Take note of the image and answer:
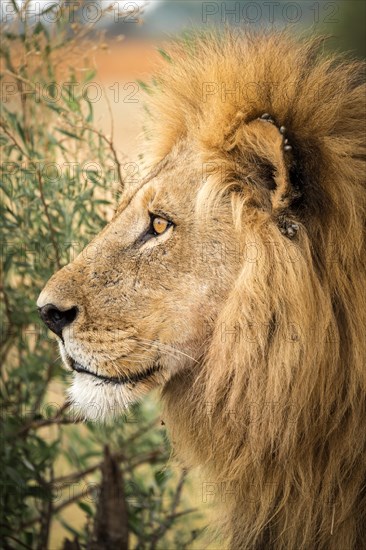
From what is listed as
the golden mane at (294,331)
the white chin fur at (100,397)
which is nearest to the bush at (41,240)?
the white chin fur at (100,397)

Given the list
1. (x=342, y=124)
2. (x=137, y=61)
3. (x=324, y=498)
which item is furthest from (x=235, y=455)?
(x=137, y=61)

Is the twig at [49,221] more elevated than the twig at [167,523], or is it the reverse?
the twig at [49,221]

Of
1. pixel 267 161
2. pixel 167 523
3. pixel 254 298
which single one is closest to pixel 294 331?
pixel 254 298

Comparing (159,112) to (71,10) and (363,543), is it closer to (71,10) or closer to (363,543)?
(71,10)

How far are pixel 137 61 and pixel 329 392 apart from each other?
1589 centimetres

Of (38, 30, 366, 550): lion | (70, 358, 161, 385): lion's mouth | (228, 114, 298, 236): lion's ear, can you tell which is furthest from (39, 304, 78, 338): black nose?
(228, 114, 298, 236): lion's ear

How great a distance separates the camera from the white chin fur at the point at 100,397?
2553 mm

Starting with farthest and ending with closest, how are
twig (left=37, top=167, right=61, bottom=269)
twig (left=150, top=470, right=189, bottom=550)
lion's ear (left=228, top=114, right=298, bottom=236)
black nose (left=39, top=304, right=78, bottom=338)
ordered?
twig (left=150, top=470, right=189, bottom=550) → twig (left=37, top=167, right=61, bottom=269) → black nose (left=39, top=304, right=78, bottom=338) → lion's ear (left=228, top=114, right=298, bottom=236)

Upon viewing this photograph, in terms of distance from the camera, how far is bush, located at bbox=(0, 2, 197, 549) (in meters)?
3.48

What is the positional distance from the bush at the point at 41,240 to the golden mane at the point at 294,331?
0.89 metres

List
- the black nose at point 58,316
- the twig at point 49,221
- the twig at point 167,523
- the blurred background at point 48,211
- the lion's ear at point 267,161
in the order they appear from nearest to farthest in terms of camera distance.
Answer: the lion's ear at point 267,161, the black nose at point 58,316, the twig at point 49,221, the blurred background at point 48,211, the twig at point 167,523

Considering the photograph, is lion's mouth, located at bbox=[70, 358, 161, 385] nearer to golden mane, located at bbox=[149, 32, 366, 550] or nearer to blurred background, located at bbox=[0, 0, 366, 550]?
golden mane, located at bbox=[149, 32, 366, 550]

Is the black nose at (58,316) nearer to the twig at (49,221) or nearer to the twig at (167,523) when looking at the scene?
the twig at (49,221)

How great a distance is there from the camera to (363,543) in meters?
2.53
